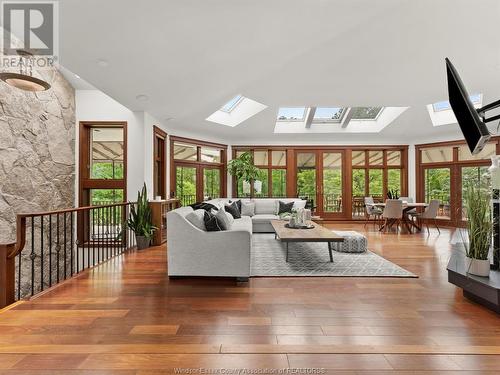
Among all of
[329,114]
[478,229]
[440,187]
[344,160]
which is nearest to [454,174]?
[440,187]

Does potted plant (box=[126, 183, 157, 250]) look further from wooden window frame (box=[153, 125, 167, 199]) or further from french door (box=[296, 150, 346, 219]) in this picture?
french door (box=[296, 150, 346, 219])

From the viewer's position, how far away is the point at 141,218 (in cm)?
508

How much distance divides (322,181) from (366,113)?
260 centimetres

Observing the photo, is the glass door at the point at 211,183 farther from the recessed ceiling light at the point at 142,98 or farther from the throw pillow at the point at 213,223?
the throw pillow at the point at 213,223

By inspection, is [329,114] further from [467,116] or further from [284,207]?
[467,116]

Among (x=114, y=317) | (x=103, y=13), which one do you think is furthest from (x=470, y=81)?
(x=114, y=317)

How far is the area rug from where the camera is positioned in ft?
11.7

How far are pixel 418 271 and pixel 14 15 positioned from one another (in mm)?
5839

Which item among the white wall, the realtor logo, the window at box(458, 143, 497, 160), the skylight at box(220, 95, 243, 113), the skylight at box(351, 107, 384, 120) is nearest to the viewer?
the realtor logo

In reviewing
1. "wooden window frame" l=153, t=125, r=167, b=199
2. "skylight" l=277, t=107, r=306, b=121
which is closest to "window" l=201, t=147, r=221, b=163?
"wooden window frame" l=153, t=125, r=167, b=199

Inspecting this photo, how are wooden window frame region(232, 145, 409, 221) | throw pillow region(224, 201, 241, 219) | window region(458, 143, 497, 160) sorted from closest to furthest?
throw pillow region(224, 201, 241, 219)
window region(458, 143, 497, 160)
wooden window frame region(232, 145, 409, 221)

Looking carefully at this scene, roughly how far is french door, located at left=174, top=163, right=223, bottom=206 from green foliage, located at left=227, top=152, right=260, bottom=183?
61 centimetres

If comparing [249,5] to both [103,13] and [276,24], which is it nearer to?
[276,24]

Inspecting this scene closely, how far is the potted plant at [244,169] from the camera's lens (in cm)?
837
